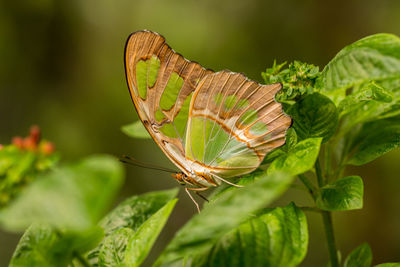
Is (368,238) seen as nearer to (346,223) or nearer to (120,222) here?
(346,223)

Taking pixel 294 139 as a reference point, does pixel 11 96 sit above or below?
above

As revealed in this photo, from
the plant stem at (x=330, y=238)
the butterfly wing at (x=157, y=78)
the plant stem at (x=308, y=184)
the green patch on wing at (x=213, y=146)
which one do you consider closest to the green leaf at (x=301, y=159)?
the plant stem at (x=308, y=184)

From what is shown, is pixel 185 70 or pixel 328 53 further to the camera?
pixel 328 53

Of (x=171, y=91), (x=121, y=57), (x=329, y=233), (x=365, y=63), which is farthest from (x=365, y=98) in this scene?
(x=121, y=57)

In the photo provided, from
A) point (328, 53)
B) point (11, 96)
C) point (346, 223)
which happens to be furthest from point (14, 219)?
point (11, 96)

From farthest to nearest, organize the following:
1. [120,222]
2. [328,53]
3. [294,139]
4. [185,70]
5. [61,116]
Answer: [61,116] < [328,53] < [185,70] < [120,222] < [294,139]

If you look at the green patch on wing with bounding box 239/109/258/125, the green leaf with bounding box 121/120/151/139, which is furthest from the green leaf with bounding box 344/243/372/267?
the green leaf with bounding box 121/120/151/139

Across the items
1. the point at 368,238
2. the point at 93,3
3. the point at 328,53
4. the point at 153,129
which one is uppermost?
the point at 93,3
